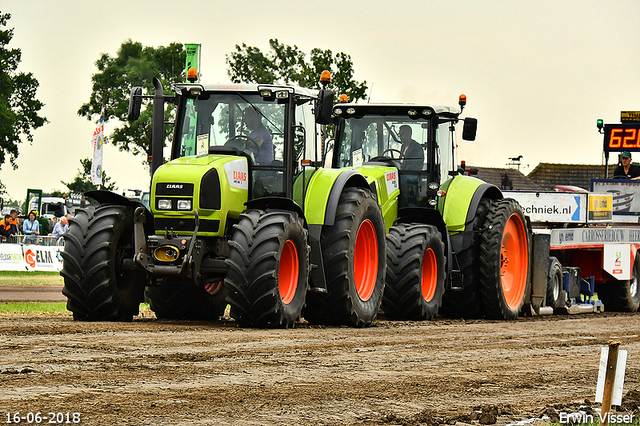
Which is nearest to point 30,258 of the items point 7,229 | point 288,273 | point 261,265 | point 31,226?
point 31,226

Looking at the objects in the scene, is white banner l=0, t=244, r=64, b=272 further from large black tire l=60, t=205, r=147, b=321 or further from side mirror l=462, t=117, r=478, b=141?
large black tire l=60, t=205, r=147, b=321

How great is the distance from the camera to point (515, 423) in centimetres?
564

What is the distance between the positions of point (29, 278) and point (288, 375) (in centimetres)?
2037

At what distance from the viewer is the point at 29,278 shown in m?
25.8

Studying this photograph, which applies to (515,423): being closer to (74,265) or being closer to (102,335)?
(102,335)

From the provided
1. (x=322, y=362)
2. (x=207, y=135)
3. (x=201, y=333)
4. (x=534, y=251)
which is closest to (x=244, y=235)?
(x=201, y=333)

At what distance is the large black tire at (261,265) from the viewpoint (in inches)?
383

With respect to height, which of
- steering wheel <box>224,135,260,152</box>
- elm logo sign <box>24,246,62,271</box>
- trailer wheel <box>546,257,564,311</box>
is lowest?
elm logo sign <box>24,246,62,271</box>

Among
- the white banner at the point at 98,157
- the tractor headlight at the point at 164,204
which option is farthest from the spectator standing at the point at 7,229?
the tractor headlight at the point at 164,204

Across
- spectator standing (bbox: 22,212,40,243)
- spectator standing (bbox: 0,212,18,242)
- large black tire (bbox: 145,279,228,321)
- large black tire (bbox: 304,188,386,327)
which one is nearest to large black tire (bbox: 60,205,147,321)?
large black tire (bbox: 145,279,228,321)

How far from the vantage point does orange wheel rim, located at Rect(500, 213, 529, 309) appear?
1499 cm

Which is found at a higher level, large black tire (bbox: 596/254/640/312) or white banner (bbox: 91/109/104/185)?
white banner (bbox: 91/109/104/185)

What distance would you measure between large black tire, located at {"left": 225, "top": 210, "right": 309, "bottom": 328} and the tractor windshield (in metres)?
0.98

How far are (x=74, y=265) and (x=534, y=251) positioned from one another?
26.5 ft
